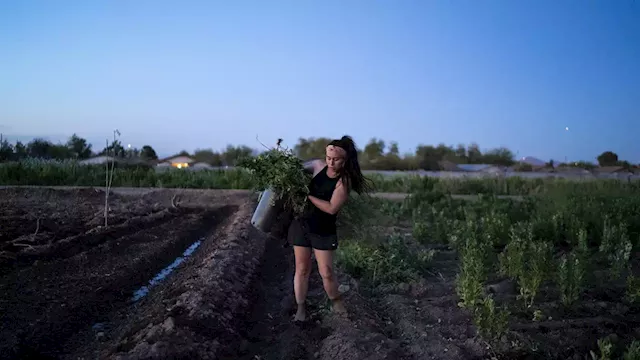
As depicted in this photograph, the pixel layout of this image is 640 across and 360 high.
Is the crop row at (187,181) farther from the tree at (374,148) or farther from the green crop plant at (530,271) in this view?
the tree at (374,148)

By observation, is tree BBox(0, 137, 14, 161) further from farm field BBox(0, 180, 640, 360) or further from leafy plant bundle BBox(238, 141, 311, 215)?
leafy plant bundle BBox(238, 141, 311, 215)

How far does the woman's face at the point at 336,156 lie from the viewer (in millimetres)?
4824

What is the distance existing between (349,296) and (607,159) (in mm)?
54868

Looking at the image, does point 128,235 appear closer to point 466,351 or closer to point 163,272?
point 163,272

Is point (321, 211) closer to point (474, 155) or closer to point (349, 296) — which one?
point (349, 296)

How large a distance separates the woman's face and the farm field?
0.86m

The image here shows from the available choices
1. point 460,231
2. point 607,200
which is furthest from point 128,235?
point 607,200

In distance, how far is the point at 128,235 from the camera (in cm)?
1007

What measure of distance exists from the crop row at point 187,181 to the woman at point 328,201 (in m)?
14.3

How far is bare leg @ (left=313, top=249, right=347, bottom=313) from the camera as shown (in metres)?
4.93

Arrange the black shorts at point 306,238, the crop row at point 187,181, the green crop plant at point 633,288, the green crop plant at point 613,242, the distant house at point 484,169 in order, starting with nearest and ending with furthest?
1. the black shorts at point 306,238
2. the green crop plant at point 633,288
3. the green crop plant at point 613,242
4. the crop row at point 187,181
5. the distant house at point 484,169

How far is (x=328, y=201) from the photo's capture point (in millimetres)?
4895

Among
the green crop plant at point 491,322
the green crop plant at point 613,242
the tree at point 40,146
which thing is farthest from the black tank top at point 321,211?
the tree at point 40,146

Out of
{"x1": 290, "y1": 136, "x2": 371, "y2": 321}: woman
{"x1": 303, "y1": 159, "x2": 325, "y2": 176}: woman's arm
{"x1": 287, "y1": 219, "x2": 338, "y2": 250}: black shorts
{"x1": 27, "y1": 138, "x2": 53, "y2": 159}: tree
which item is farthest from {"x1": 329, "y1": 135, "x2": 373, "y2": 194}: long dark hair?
{"x1": 27, "y1": 138, "x2": 53, "y2": 159}: tree
